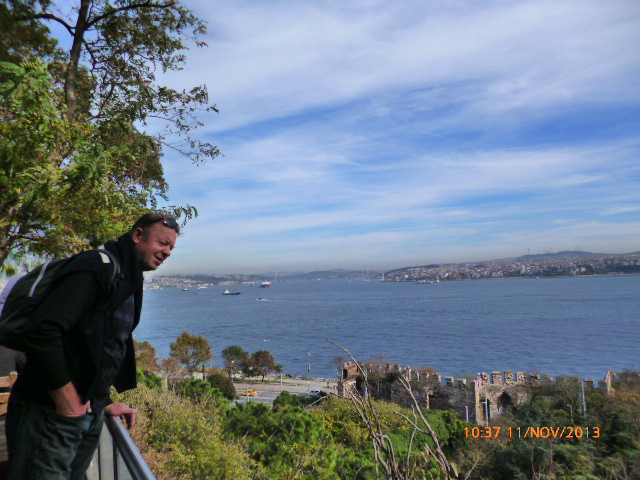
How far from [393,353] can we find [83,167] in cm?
6235

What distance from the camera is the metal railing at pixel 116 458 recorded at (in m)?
1.29

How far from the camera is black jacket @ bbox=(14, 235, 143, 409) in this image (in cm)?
128

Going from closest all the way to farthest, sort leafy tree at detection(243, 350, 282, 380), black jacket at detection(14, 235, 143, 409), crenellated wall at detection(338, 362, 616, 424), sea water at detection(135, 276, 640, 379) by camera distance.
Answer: black jacket at detection(14, 235, 143, 409) < crenellated wall at detection(338, 362, 616, 424) < leafy tree at detection(243, 350, 282, 380) < sea water at detection(135, 276, 640, 379)

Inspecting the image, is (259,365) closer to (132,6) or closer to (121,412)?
(132,6)

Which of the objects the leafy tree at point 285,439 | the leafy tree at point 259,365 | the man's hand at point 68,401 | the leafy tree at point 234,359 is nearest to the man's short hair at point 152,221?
the man's hand at point 68,401

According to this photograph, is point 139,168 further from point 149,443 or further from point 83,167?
point 149,443

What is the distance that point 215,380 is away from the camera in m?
35.1

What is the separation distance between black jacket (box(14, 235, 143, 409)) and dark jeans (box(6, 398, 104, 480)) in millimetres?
51

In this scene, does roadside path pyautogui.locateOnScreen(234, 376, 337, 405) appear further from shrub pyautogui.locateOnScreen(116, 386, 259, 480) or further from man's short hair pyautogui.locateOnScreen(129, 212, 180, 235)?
man's short hair pyautogui.locateOnScreen(129, 212, 180, 235)

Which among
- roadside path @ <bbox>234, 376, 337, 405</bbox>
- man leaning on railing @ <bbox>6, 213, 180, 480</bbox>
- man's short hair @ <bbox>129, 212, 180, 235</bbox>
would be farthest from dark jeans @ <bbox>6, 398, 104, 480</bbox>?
Result: roadside path @ <bbox>234, 376, 337, 405</bbox>

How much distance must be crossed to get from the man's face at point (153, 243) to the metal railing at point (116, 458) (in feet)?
1.81

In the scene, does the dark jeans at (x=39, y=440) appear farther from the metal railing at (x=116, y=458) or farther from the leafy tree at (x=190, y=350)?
the leafy tree at (x=190, y=350)

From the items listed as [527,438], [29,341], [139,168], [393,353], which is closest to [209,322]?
[393,353]

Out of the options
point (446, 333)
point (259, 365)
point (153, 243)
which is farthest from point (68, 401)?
point (446, 333)
